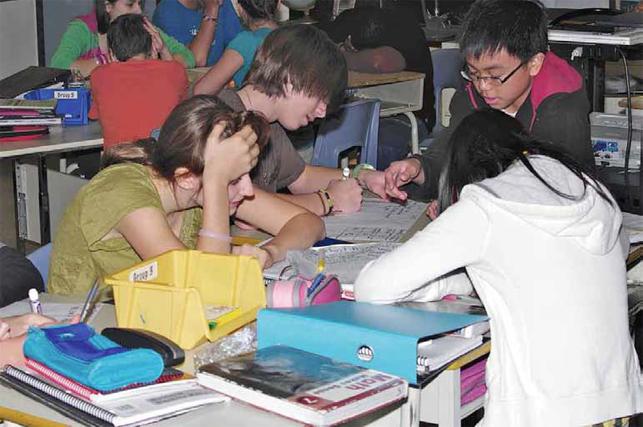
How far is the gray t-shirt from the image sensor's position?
292 centimetres

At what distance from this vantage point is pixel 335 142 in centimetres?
405

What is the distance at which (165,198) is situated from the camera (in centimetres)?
232

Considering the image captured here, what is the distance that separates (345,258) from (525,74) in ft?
2.69

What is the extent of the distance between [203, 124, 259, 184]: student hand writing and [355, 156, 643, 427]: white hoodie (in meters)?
0.59

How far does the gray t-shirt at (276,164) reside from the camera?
115 inches

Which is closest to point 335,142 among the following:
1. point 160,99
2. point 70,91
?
point 160,99

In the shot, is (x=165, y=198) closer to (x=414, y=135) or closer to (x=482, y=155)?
(x=482, y=155)

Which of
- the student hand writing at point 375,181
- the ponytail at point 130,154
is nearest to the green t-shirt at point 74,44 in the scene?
the student hand writing at point 375,181

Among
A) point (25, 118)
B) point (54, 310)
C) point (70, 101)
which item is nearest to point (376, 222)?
point (54, 310)

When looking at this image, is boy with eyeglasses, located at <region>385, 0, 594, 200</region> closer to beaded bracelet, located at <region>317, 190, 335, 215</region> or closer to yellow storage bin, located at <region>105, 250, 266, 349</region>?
beaded bracelet, located at <region>317, 190, 335, 215</region>

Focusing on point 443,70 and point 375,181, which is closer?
point 375,181

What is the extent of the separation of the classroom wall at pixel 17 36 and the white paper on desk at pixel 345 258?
3503 millimetres

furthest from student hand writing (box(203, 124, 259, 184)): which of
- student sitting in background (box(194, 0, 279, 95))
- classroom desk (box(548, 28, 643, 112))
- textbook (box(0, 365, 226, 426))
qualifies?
student sitting in background (box(194, 0, 279, 95))

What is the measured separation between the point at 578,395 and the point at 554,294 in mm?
187
